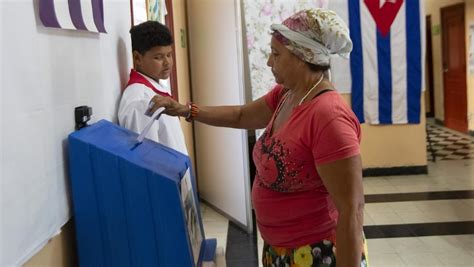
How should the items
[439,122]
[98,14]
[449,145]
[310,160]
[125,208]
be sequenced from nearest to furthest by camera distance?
[125,208] → [310,160] → [98,14] → [449,145] → [439,122]

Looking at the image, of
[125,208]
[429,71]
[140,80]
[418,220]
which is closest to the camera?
[125,208]

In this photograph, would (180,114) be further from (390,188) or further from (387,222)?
(390,188)

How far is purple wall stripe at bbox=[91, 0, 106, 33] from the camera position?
1382mm

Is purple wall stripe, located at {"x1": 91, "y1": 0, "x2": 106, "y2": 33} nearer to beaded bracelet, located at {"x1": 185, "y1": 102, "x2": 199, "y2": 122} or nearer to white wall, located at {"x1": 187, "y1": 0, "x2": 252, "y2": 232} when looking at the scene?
beaded bracelet, located at {"x1": 185, "y1": 102, "x2": 199, "y2": 122}

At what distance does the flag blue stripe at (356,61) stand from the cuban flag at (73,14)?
4290mm

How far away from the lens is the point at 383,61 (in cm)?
546

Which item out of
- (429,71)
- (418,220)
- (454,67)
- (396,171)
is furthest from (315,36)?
(429,71)

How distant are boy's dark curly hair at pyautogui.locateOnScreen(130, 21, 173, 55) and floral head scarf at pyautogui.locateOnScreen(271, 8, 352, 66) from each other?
1.98 ft

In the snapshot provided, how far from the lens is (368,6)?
17.5 ft

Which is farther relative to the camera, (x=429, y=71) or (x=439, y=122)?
(x=429, y=71)

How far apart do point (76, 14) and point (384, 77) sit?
186 inches

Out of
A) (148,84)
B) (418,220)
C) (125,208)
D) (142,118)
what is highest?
(148,84)

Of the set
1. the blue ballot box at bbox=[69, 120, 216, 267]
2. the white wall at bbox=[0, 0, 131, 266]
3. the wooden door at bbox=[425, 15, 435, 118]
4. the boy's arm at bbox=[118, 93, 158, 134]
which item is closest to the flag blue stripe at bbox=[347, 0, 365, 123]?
the boy's arm at bbox=[118, 93, 158, 134]

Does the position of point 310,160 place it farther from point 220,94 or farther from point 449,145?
point 449,145
